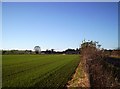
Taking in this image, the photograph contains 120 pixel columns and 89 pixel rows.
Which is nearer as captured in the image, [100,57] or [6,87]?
[6,87]

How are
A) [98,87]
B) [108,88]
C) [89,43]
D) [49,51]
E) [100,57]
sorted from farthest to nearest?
[49,51]
[89,43]
[100,57]
[98,87]
[108,88]

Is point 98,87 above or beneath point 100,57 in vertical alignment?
beneath

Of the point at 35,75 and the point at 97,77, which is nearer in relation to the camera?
the point at 97,77

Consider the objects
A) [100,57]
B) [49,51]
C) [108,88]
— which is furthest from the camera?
[49,51]

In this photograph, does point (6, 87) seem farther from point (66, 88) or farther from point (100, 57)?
point (100, 57)

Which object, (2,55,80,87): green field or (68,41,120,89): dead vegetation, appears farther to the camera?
(2,55,80,87): green field

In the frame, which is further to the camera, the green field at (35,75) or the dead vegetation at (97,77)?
the green field at (35,75)

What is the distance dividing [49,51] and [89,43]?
13611 cm

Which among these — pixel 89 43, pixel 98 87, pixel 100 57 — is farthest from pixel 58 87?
pixel 89 43

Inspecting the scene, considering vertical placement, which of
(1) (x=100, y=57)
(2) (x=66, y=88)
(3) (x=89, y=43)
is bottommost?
(2) (x=66, y=88)

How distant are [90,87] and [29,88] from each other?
408 centimetres

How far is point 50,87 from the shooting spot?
609 inches

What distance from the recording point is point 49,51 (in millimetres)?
196250

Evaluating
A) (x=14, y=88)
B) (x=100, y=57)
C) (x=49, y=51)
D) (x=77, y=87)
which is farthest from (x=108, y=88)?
(x=49, y=51)
